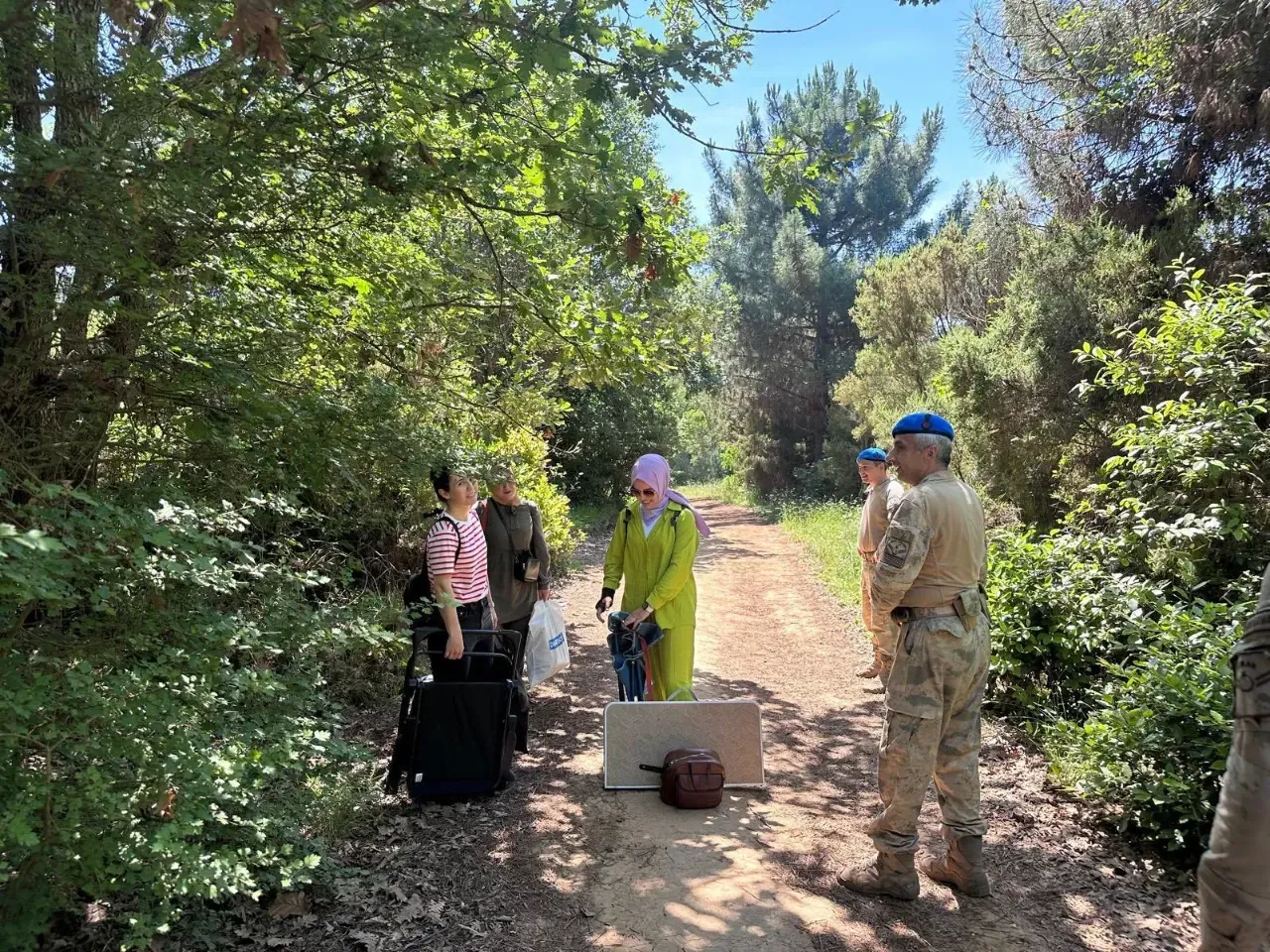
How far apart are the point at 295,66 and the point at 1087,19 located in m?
9.14

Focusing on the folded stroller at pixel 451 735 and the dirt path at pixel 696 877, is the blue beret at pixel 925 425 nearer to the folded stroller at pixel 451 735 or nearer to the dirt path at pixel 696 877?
the dirt path at pixel 696 877

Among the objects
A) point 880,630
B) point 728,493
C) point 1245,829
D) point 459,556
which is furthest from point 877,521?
point 728,493

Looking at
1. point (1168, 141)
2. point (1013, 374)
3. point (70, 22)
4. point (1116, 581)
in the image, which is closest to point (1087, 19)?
point (1168, 141)

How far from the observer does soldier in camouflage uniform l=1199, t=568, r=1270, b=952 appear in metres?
1.95

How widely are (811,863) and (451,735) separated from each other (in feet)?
6.99

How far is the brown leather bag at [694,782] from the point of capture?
4.42 metres

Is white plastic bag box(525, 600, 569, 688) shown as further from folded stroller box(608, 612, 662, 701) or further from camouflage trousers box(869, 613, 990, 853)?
camouflage trousers box(869, 613, 990, 853)

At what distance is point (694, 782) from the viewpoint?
443 centimetres

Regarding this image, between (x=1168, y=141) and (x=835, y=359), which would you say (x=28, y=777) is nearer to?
(x=1168, y=141)

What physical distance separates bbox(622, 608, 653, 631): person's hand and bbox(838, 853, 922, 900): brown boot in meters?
1.88

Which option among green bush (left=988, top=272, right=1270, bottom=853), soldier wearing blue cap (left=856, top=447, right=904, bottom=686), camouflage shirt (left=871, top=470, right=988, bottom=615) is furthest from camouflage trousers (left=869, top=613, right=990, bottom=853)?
soldier wearing blue cap (left=856, top=447, right=904, bottom=686)

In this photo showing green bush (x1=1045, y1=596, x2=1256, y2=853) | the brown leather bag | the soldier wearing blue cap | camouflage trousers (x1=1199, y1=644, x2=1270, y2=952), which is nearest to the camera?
camouflage trousers (x1=1199, y1=644, x2=1270, y2=952)

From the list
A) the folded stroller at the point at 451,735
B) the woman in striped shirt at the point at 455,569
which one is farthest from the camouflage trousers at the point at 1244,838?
A: the woman in striped shirt at the point at 455,569

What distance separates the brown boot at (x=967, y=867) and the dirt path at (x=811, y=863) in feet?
0.21
